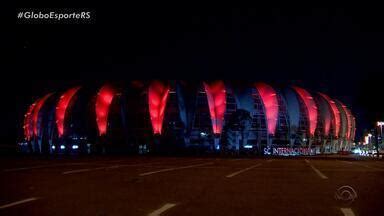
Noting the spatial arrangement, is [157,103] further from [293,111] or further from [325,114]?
[325,114]

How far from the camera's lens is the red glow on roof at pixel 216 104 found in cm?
10162

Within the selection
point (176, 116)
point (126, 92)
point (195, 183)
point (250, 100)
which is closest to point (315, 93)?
point (250, 100)

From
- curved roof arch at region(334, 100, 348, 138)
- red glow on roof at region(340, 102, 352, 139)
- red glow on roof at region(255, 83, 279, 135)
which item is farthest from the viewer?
red glow on roof at region(340, 102, 352, 139)

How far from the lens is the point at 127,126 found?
105812 millimetres

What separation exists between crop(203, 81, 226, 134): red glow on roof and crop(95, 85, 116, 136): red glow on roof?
841 inches

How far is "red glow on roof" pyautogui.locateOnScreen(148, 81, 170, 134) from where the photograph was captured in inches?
4016

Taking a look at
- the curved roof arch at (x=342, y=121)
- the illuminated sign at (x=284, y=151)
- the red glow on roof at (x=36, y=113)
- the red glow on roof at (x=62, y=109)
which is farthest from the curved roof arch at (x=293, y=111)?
the red glow on roof at (x=36, y=113)

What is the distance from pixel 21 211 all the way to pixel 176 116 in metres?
93.4

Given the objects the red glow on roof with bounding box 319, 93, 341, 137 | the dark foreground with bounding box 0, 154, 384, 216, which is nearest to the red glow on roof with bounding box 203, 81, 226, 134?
the red glow on roof with bounding box 319, 93, 341, 137

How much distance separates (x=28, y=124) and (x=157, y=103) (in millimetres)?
37538

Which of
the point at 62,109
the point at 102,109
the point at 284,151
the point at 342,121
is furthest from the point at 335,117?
the point at 62,109

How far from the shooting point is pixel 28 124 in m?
121
